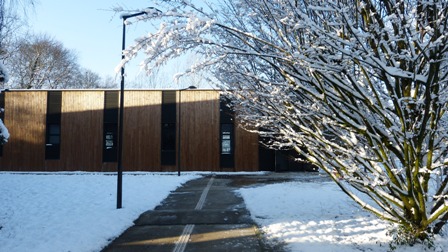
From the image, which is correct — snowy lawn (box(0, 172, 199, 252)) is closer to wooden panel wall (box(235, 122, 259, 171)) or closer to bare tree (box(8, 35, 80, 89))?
wooden panel wall (box(235, 122, 259, 171))

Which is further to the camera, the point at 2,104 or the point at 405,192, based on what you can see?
the point at 2,104

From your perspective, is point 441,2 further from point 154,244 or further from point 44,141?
point 44,141

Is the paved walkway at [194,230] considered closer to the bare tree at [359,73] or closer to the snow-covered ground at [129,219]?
the snow-covered ground at [129,219]

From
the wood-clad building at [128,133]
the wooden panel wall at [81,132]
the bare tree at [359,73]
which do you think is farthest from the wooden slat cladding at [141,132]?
the bare tree at [359,73]

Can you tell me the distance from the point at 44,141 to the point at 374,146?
101 feet

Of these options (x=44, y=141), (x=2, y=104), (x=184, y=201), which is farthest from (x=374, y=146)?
(x=2, y=104)

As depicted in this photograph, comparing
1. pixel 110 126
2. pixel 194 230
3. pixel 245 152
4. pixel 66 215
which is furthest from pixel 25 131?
pixel 194 230

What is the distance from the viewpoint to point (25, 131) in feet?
101

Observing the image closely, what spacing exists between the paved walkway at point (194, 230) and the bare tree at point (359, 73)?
7.30ft

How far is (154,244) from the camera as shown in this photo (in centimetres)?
703

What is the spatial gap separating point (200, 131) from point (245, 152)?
4054mm

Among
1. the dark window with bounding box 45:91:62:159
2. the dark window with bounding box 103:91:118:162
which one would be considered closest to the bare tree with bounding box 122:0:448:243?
the dark window with bounding box 103:91:118:162

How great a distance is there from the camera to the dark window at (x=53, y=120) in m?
30.8

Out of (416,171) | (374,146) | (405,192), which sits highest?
(374,146)
